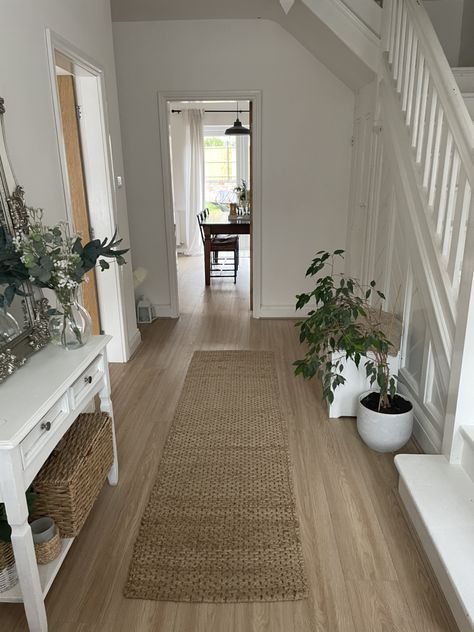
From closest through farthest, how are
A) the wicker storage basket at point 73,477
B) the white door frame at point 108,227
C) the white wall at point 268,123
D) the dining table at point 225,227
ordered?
the wicker storage basket at point 73,477 → the white door frame at point 108,227 → the white wall at point 268,123 → the dining table at point 225,227

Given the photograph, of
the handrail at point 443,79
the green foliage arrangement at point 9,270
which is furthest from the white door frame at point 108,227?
the handrail at point 443,79

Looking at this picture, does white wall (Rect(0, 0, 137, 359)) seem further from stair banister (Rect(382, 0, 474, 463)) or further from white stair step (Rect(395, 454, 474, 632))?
white stair step (Rect(395, 454, 474, 632))

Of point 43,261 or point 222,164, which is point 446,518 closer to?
point 43,261

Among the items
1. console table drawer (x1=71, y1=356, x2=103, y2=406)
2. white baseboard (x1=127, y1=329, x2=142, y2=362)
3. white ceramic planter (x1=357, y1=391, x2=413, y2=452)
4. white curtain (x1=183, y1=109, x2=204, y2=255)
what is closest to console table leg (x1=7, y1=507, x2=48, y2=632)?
console table drawer (x1=71, y1=356, x2=103, y2=406)

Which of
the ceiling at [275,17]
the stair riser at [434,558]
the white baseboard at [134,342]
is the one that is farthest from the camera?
the white baseboard at [134,342]

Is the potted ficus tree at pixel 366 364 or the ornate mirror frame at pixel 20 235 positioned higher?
the ornate mirror frame at pixel 20 235

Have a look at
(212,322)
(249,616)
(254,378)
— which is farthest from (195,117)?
(249,616)

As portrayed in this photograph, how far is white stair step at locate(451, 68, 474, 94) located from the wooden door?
2.60 meters

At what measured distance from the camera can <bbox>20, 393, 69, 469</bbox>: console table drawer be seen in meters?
1.46

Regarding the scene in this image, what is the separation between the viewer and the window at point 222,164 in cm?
842

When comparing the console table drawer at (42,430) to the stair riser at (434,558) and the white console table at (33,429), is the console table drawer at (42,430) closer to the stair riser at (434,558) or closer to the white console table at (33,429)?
the white console table at (33,429)

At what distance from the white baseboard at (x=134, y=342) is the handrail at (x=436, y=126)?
259 cm

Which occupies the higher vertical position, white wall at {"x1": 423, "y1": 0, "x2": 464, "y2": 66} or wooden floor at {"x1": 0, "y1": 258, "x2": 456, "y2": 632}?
white wall at {"x1": 423, "y1": 0, "x2": 464, "y2": 66}

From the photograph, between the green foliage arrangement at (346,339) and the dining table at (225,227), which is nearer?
the green foliage arrangement at (346,339)
